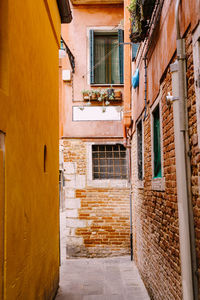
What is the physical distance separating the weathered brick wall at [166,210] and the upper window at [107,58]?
14.0 feet

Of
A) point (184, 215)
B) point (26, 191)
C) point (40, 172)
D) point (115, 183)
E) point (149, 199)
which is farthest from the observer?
point (115, 183)

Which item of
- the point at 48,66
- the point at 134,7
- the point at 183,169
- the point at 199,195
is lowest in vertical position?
the point at 199,195

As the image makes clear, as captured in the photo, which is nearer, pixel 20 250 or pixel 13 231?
pixel 13 231

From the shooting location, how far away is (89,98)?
10.3 meters

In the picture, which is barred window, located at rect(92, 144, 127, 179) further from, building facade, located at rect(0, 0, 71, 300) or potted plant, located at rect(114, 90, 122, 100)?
building facade, located at rect(0, 0, 71, 300)

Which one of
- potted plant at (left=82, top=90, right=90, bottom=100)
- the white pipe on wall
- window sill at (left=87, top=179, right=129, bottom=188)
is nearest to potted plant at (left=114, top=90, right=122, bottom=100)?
potted plant at (left=82, top=90, right=90, bottom=100)

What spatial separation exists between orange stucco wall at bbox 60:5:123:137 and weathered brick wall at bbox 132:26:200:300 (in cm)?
374

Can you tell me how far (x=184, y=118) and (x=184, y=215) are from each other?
0.96m

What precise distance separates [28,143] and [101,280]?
470 centimetres

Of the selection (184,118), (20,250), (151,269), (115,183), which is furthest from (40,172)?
(115,183)

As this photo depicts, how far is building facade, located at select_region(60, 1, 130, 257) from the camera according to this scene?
32.6ft

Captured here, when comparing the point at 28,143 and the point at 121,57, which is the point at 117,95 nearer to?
the point at 121,57

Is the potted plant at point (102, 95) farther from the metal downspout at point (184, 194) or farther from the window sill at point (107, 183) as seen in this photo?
the metal downspout at point (184, 194)

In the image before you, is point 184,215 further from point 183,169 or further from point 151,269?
point 151,269
